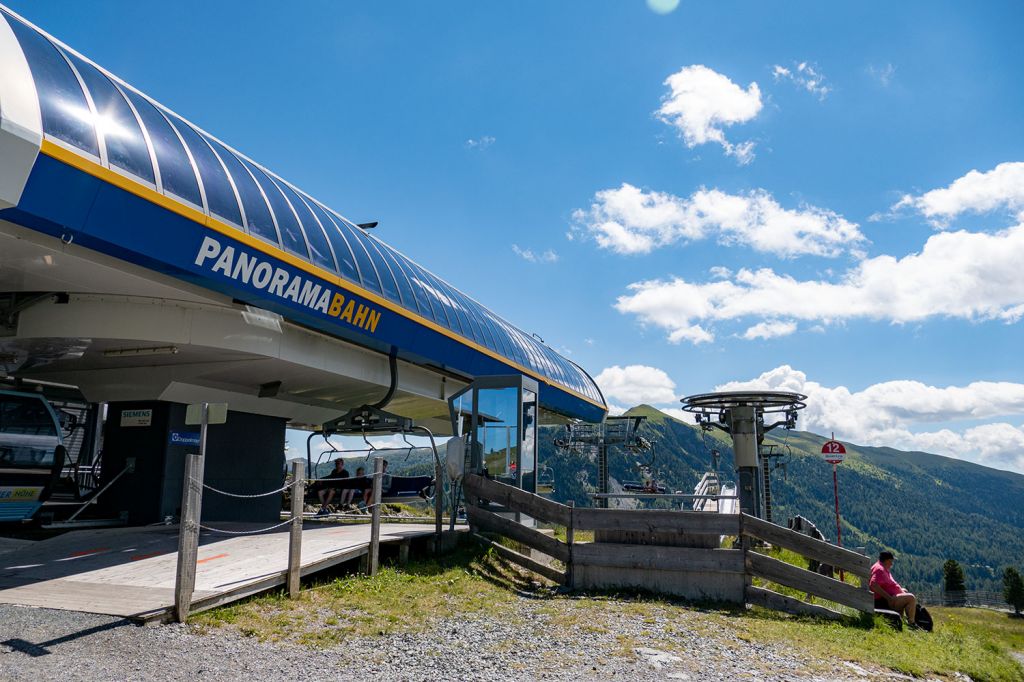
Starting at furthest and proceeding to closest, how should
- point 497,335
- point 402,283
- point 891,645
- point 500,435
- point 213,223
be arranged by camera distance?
point 497,335
point 402,283
point 500,435
point 213,223
point 891,645

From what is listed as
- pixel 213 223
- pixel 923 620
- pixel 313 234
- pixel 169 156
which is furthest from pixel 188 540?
pixel 923 620

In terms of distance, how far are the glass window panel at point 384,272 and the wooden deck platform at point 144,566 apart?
5.74 m

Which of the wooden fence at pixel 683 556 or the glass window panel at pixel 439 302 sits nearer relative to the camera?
the wooden fence at pixel 683 556

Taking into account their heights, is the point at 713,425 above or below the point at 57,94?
below

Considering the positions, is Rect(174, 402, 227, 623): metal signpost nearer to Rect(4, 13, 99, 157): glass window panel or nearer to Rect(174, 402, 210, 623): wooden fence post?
Rect(174, 402, 210, 623): wooden fence post

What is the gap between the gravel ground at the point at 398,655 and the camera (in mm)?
5594

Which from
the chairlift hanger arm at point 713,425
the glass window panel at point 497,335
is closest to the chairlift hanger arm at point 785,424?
the chairlift hanger arm at point 713,425

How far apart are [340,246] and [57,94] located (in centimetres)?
657

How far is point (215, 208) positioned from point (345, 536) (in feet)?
17.8

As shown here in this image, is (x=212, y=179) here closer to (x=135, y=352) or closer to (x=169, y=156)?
(x=169, y=156)

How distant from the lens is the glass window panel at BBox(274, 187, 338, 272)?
13.4 m

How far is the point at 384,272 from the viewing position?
53.4ft

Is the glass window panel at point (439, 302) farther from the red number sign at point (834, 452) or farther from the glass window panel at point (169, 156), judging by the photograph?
the red number sign at point (834, 452)

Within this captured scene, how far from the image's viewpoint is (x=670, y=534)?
34.6 feet
